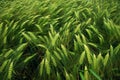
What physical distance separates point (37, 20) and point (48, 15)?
18 centimetres

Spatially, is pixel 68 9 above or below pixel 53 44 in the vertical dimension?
above

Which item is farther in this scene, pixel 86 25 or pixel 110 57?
pixel 86 25

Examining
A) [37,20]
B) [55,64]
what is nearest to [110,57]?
[55,64]

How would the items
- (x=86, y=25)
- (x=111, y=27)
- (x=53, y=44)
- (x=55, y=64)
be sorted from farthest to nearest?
(x=86, y=25) → (x=111, y=27) → (x=53, y=44) → (x=55, y=64)

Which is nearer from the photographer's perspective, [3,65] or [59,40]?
[3,65]

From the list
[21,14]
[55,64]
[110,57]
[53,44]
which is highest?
[21,14]

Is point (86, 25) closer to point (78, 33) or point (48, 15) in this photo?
point (78, 33)

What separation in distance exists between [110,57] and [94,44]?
0.34 meters

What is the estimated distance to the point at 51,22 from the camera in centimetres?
333

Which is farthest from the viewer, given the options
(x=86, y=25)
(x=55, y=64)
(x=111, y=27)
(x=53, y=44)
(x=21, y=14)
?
(x=21, y=14)

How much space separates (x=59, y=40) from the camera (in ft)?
9.19

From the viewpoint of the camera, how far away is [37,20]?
3.45 m

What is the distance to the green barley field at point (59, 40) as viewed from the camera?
7.84ft

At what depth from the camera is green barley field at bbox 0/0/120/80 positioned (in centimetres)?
239
